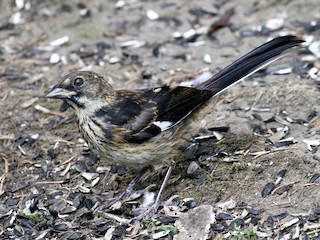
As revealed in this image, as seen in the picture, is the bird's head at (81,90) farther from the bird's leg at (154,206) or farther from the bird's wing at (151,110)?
the bird's leg at (154,206)

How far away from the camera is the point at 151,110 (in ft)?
21.0

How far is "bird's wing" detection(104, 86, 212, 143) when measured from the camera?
6.23 meters

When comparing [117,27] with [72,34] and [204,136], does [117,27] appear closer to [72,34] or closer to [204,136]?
[72,34]

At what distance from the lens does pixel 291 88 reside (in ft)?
24.2

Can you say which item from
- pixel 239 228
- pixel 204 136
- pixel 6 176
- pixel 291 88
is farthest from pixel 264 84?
pixel 6 176

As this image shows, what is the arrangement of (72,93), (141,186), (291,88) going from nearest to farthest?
(72,93), (141,186), (291,88)

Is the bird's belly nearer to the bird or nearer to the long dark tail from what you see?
the bird

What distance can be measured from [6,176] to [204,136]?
77.0 inches

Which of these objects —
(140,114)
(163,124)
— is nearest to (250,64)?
(163,124)

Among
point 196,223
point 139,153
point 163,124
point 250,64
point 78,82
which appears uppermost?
point 78,82

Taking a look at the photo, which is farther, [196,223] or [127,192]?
[127,192]

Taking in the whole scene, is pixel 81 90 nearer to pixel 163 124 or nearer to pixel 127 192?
pixel 163 124

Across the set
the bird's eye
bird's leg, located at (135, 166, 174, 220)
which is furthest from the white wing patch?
the bird's eye

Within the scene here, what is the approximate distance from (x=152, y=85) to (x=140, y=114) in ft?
5.93
